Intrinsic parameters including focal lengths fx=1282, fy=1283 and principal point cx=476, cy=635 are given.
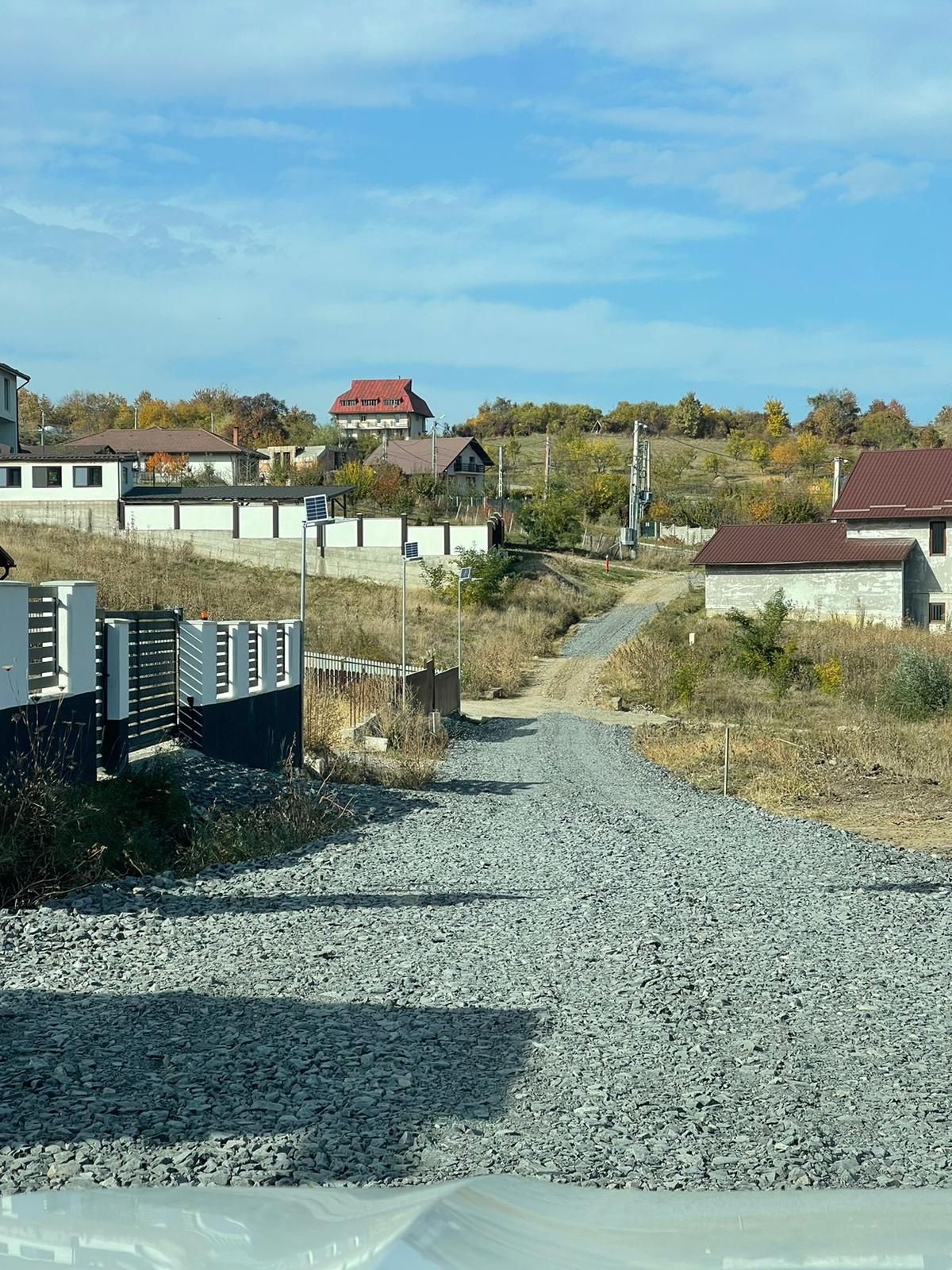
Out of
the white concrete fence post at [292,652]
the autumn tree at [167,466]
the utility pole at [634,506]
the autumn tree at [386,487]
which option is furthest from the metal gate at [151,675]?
the autumn tree at [167,466]

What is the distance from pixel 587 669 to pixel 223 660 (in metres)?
29.9

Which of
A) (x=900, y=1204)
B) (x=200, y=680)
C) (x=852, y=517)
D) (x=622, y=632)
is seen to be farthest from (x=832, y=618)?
(x=900, y=1204)

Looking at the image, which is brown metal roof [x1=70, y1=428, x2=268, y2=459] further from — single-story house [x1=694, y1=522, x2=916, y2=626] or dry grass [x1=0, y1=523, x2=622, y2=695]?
single-story house [x1=694, y1=522, x2=916, y2=626]

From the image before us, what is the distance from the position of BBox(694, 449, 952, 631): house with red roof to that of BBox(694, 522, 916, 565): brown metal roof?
39 millimetres

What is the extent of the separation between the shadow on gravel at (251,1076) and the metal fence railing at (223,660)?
10.1 m

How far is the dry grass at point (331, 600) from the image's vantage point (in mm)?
45156

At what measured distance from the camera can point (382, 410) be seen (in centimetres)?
13575

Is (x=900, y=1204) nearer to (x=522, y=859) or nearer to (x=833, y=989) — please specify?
(x=833, y=989)

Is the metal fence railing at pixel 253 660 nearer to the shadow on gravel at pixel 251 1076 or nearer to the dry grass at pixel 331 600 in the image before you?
the shadow on gravel at pixel 251 1076

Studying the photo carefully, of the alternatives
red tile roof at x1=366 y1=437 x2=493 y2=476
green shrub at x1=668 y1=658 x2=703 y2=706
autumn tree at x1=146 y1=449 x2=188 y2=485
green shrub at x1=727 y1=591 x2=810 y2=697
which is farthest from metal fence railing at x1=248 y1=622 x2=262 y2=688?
red tile roof at x1=366 y1=437 x2=493 y2=476

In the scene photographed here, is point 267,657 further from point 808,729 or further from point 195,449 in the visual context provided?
point 195,449

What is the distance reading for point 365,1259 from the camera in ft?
7.25

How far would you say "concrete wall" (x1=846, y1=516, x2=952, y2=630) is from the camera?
172ft

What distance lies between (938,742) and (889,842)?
13222 millimetres
